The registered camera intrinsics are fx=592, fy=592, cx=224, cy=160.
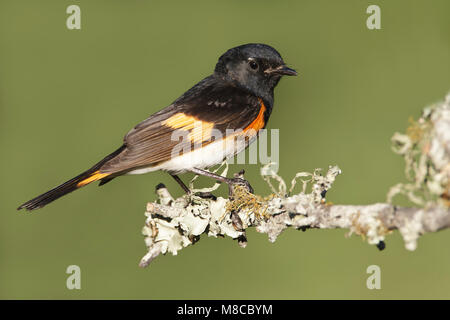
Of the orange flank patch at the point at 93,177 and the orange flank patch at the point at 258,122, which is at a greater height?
the orange flank patch at the point at 258,122

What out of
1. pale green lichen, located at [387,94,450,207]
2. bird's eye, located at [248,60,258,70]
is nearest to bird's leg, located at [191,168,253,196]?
bird's eye, located at [248,60,258,70]

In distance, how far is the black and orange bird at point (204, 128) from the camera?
10.8 ft

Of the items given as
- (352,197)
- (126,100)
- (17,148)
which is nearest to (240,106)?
(352,197)

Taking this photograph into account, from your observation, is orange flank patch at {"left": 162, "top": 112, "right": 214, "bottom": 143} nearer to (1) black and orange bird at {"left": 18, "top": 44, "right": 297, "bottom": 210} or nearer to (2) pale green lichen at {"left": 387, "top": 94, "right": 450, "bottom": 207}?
(1) black and orange bird at {"left": 18, "top": 44, "right": 297, "bottom": 210}

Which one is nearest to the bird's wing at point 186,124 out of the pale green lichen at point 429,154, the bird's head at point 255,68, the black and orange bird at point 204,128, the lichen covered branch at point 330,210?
the black and orange bird at point 204,128

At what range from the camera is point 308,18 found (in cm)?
560

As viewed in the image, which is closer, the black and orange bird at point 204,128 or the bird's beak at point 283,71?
the black and orange bird at point 204,128

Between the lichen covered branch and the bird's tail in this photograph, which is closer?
the lichen covered branch

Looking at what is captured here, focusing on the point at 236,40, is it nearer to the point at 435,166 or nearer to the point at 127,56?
the point at 127,56

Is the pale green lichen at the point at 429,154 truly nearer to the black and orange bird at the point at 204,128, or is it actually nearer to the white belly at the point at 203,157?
the black and orange bird at the point at 204,128

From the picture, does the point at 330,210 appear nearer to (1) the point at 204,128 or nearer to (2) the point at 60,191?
(1) the point at 204,128

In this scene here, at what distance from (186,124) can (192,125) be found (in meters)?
0.04

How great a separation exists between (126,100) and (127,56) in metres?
0.46

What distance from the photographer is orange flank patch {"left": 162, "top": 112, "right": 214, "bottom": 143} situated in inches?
135
